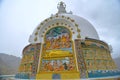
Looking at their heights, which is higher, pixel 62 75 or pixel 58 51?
pixel 58 51

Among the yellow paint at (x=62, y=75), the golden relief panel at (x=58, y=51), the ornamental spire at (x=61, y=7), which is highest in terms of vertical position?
the ornamental spire at (x=61, y=7)

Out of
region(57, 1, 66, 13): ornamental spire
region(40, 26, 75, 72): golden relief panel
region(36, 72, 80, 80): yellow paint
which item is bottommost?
region(36, 72, 80, 80): yellow paint

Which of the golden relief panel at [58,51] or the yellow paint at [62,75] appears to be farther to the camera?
the golden relief panel at [58,51]

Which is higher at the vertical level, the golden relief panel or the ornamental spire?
Result: the ornamental spire

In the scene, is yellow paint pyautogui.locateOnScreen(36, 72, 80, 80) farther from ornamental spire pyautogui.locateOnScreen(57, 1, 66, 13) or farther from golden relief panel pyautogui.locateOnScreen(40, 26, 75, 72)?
ornamental spire pyautogui.locateOnScreen(57, 1, 66, 13)

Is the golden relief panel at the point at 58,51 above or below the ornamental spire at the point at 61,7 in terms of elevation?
below

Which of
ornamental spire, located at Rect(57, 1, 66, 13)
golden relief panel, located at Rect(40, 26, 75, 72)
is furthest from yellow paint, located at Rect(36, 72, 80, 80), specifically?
ornamental spire, located at Rect(57, 1, 66, 13)

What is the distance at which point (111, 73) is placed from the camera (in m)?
13.4

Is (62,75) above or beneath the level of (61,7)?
beneath

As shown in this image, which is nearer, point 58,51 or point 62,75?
point 62,75

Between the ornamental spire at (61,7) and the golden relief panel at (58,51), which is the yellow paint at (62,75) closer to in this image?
the golden relief panel at (58,51)

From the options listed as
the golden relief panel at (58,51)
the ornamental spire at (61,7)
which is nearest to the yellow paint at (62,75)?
the golden relief panel at (58,51)

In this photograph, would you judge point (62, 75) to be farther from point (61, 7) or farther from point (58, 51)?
point (61, 7)

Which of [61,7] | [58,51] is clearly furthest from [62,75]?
[61,7]
